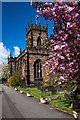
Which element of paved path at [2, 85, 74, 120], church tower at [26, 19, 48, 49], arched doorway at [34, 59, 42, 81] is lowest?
paved path at [2, 85, 74, 120]

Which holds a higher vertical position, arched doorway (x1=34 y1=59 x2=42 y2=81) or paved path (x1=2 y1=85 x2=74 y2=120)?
arched doorway (x1=34 y1=59 x2=42 y2=81)

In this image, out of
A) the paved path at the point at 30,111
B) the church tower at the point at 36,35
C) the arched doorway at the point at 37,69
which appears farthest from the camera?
the church tower at the point at 36,35

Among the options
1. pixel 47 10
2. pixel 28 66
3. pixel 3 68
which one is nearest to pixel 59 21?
pixel 47 10

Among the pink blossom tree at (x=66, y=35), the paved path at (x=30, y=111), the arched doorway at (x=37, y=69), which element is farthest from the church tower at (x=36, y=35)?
the pink blossom tree at (x=66, y=35)

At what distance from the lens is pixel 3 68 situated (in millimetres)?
57750

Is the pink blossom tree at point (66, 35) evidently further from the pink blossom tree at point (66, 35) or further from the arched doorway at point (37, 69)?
the arched doorway at point (37, 69)

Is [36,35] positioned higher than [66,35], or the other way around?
[36,35]

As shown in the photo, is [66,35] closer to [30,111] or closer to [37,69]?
[30,111]

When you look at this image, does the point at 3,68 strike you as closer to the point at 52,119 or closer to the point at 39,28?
the point at 39,28

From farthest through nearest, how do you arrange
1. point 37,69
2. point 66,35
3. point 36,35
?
point 36,35 < point 37,69 < point 66,35

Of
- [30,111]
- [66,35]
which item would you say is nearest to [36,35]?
[30,111]

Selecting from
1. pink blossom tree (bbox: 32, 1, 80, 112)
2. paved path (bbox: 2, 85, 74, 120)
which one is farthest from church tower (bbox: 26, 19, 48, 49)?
pink blossom tree (bbox: 32, 1, 80, 112)

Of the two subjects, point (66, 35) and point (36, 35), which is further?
point (36, 35)

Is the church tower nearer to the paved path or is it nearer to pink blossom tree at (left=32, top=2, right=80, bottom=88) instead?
the paved path
